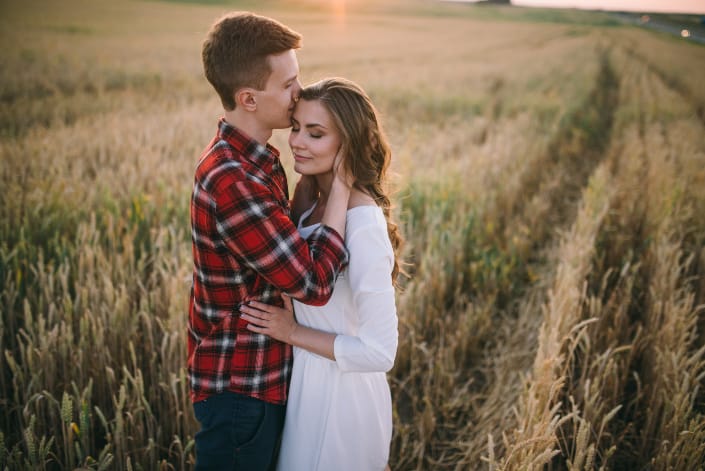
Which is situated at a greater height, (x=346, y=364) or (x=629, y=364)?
(x=346, y=364)

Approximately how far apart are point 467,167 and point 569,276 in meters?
2.79

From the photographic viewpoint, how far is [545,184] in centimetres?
575

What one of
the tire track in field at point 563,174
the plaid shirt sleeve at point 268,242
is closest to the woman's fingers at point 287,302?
the plaid shirt sleeve at point 268,242

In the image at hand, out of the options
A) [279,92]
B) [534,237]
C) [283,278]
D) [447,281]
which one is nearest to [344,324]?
[283,278]

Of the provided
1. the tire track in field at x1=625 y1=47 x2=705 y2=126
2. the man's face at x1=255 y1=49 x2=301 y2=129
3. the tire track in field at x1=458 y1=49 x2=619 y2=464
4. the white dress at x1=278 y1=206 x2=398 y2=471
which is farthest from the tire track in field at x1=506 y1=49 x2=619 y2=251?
the man's face at x1=255 y1=49 x2=301 y2=129

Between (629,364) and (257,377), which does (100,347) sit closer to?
(257,377)

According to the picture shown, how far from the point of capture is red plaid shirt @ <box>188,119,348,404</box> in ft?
4.33

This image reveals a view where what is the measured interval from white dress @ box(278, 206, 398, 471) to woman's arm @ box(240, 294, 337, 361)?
52 mm

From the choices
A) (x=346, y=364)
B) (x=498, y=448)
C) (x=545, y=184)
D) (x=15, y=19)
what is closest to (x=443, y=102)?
(x=545, y=184)

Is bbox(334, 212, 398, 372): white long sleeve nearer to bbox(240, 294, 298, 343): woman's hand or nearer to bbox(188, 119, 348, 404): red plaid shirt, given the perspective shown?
bbox(188, 119, 348, 404): red plaid shirt

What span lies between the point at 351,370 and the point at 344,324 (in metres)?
0.16

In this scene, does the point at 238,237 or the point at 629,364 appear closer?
the point at 238,237

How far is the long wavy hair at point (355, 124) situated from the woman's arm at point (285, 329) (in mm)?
492

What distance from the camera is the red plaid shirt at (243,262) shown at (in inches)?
51.9
